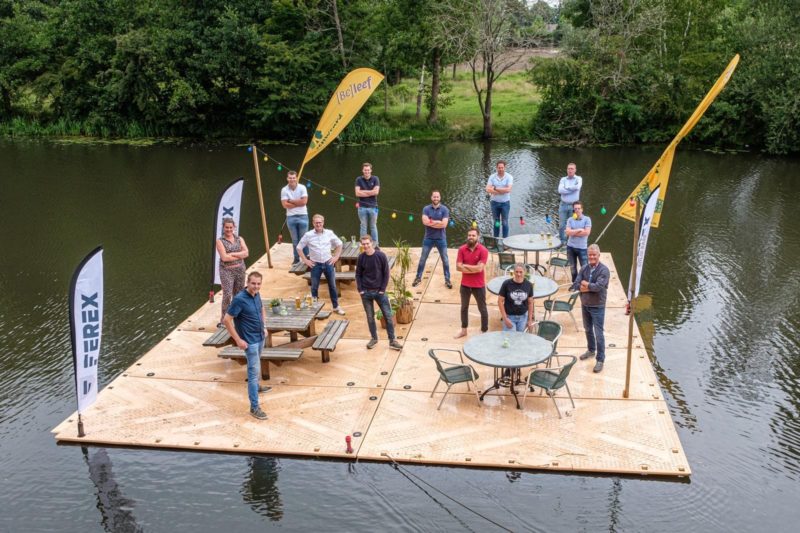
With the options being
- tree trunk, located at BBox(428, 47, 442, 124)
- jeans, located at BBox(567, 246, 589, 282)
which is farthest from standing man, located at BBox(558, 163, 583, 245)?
tree trunk, located at BBox(428, 47, 442, 124)

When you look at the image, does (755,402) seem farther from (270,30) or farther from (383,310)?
(270,30)

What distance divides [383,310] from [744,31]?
25.0 metres

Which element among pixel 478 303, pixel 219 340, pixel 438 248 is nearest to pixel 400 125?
pixel 438 248

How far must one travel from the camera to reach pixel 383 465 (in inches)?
313

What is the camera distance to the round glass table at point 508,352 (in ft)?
28.3

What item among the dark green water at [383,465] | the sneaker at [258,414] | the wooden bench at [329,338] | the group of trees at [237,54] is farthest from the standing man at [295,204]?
the group of trees at [237,54]

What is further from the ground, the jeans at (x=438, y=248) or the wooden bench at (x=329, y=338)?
the jeans at (x=438, y=248)

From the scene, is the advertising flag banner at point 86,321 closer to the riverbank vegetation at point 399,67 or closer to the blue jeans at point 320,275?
the blue jeans at point 320,275

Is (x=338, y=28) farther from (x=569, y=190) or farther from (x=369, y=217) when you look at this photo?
(x=569, y=190)

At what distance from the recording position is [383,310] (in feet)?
33.9

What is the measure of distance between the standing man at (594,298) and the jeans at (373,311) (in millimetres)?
2623

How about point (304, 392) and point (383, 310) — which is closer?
point (304, 392)

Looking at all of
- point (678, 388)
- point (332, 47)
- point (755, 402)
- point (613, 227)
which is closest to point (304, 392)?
point (678, 388)

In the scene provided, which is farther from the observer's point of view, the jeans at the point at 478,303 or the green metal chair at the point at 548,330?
the jeans at the point at 478,303
